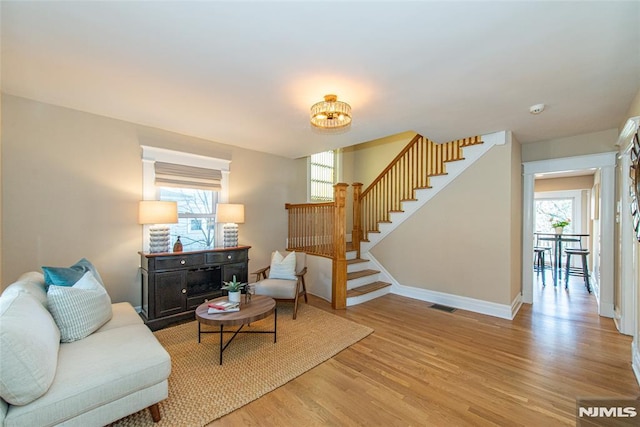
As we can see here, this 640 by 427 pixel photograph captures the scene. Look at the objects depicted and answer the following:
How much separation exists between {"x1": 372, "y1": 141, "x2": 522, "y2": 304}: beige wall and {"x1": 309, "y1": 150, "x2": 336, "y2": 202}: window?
2.18 metres

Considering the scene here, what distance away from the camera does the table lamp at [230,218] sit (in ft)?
13.1

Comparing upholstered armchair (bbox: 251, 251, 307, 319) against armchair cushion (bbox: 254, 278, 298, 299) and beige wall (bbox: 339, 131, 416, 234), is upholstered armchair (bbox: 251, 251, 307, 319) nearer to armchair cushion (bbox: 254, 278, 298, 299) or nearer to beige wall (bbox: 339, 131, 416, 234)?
armchair cushion (bbox: 254, 278, 298, 299)

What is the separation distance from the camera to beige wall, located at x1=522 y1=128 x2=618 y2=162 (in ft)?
12.1

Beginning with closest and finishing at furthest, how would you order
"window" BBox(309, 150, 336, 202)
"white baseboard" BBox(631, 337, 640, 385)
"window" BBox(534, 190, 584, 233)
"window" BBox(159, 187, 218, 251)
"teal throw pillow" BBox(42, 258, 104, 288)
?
1. "teal throw pillow" BBox(42, 258, 104, 288)
2. "white baseboard" BBox(631, 337, 640, 385)
3. "window" BBox(159, 187, 218, 251)
4. "window" BBox(309, 150, 336, 202)
5. "window" BBox(534, 190, 584, 233)

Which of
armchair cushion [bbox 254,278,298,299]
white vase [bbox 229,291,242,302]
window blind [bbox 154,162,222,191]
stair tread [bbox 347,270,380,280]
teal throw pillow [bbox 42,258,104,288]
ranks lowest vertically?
stair tread [bbox 347,270,380,280]

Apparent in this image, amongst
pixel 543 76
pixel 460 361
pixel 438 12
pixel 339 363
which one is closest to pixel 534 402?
pixel 460 361

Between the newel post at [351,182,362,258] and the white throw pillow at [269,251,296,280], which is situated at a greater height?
the newel post at [351,182,362,258]

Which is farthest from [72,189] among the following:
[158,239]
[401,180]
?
[401,180]

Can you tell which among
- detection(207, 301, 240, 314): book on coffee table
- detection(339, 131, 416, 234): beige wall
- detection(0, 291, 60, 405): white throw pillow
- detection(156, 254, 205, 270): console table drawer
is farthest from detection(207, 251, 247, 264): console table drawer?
detection(339, 131, 416, 234): beige wall

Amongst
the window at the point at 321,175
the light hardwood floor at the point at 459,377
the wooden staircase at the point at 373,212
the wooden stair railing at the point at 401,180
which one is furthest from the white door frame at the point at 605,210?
the window at the point at 321,175

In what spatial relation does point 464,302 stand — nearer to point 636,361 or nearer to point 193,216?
point 636,361

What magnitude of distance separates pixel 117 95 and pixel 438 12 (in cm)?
300

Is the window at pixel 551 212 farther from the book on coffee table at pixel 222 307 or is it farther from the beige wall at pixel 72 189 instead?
the beige wall at pixel 72 189

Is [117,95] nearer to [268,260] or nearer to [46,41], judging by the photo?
[46,41]
